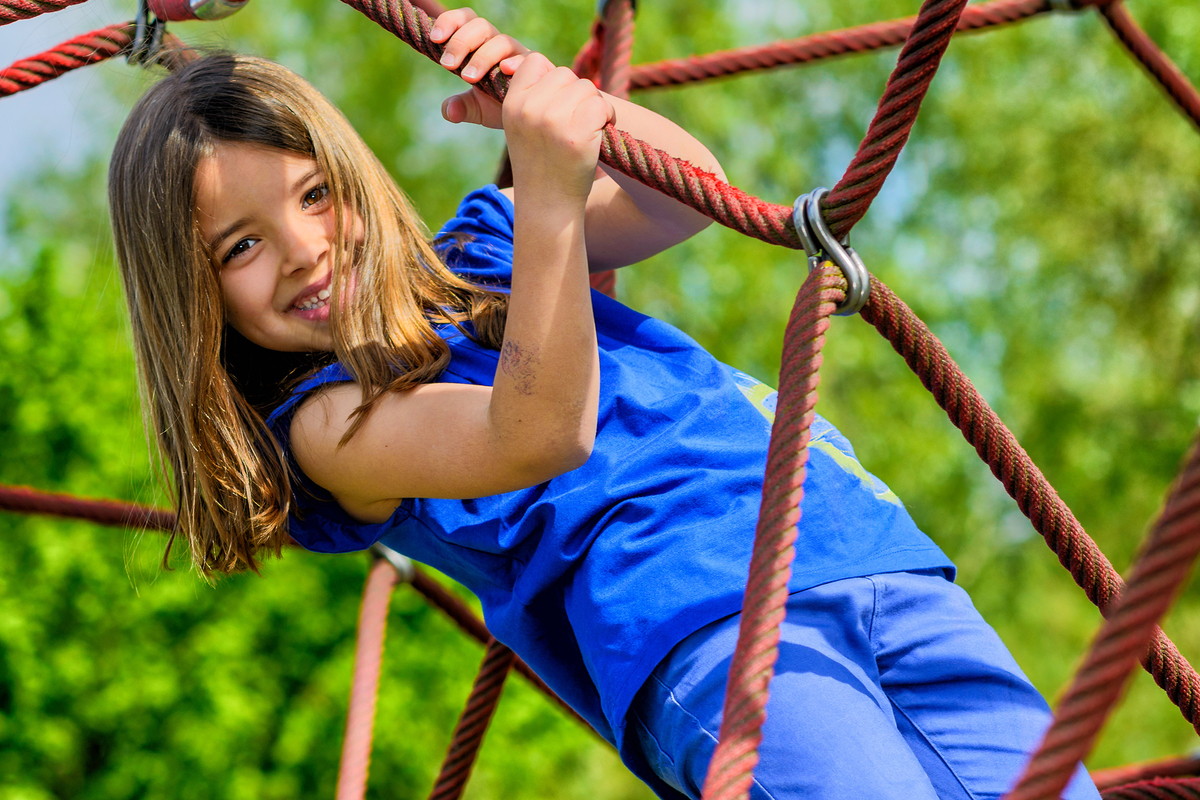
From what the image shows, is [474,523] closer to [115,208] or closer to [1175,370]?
[115,208]

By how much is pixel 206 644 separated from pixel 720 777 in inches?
109

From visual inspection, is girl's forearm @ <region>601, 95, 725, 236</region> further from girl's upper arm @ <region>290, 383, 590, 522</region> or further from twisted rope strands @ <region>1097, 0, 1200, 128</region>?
twisted rope strands @ <region>1097, 0, 1200, 128</region>

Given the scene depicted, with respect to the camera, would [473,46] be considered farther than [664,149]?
No

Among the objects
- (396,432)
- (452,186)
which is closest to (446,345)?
(396,432)

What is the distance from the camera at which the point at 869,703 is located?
70 centimetres

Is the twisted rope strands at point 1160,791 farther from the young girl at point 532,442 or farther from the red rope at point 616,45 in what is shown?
the red rope at point 616,45

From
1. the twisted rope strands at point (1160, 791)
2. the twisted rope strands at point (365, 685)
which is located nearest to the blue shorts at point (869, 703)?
the twisted rope strands at point (1160, 791)

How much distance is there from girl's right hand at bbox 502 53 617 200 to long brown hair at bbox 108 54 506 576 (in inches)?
7.4

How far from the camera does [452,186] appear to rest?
20.4 ft

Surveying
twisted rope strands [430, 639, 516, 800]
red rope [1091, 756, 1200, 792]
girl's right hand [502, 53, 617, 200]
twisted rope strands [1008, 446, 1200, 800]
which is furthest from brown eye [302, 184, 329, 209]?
red rope [1091, 756, 1200, 792]

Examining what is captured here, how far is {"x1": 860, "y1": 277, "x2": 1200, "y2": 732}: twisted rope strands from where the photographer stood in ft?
2.33

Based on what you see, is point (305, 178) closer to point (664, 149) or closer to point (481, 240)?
point (481, 240)

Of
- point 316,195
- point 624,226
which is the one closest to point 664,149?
point 624,226

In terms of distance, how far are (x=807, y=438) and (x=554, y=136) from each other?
23 cm
